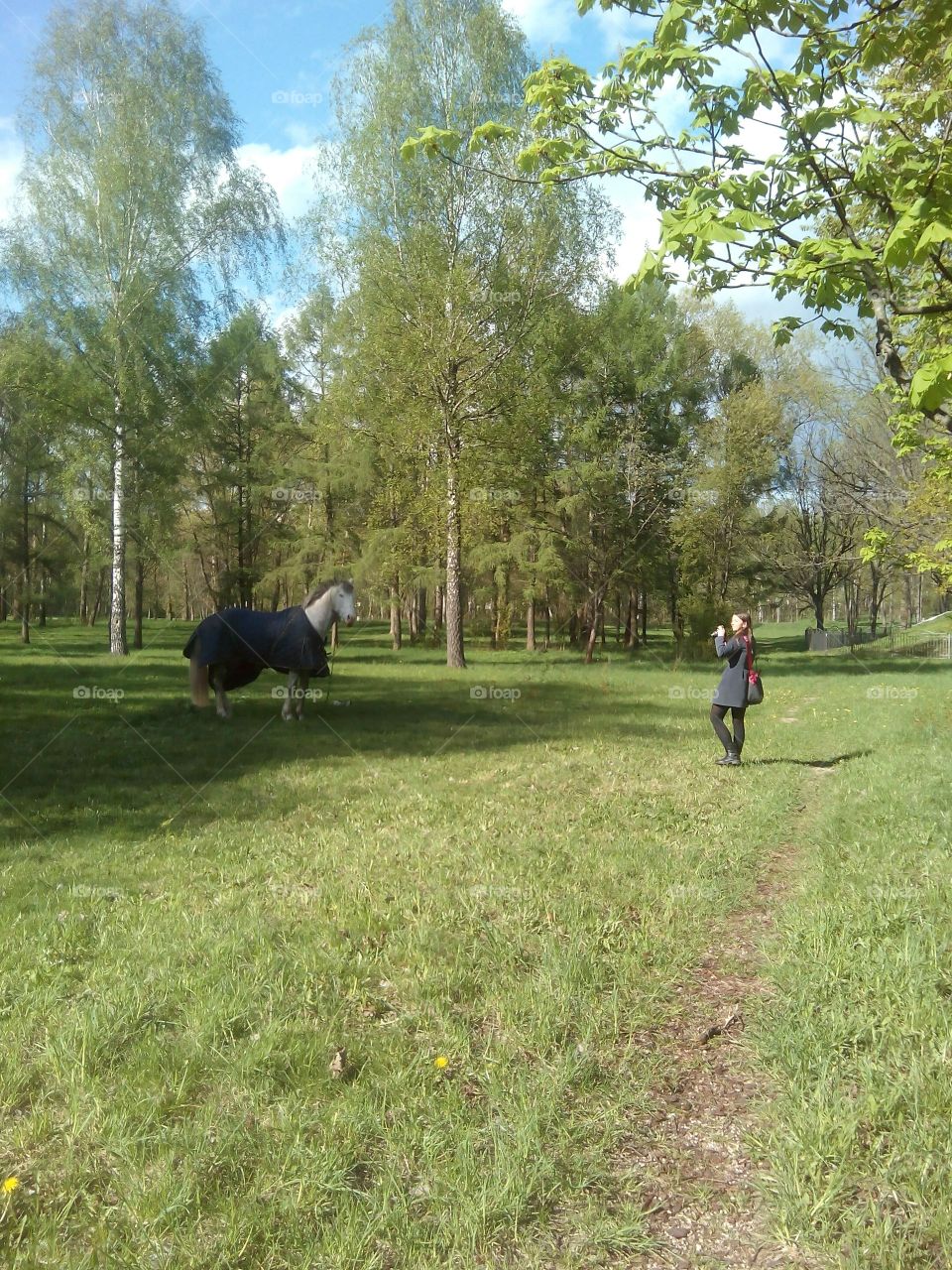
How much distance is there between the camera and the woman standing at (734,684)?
11.8 metres

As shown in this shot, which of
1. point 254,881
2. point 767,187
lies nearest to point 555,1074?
point 254,881

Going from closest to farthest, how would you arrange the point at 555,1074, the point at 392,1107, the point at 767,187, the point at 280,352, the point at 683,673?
the point at 392,1107 < the point at 555,1074 < the point at 767,187 < the point at 683,673 < the point at 280,352

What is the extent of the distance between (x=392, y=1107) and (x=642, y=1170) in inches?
42.8

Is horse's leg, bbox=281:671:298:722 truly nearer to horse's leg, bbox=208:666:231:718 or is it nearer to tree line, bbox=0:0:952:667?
horse's leg, bbox=208:666:231:718

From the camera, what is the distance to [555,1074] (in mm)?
3906

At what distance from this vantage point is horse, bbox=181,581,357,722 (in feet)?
45.3

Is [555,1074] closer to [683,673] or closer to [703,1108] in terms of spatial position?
[703,1108]

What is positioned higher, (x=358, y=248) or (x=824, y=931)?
(x=358, y=248)
